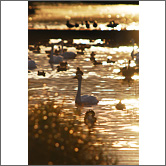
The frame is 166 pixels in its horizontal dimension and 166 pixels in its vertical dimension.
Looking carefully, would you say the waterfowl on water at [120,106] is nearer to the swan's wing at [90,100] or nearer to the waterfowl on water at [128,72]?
the swan's wing at [90,100]

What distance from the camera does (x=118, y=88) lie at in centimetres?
2250

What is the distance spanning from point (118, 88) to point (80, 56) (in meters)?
15.8

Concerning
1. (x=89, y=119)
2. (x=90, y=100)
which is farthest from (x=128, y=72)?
(x=89, y=119)

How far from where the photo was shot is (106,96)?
66.1 feet

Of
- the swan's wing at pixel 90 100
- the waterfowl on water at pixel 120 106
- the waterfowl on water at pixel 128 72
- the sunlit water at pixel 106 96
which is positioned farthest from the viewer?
the waterfowl on water at pixel 128 72

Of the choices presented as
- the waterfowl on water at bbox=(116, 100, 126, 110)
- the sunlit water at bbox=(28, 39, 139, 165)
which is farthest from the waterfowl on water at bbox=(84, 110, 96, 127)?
the waterfowl on water at bbox=(116, 100, 126, 110)

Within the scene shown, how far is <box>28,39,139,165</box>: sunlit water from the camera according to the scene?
43.8 feet

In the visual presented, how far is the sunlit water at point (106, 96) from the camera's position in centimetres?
1334

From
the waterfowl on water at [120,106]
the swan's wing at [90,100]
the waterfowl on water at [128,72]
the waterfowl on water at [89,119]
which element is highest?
the waterfowl on water at [128,72]

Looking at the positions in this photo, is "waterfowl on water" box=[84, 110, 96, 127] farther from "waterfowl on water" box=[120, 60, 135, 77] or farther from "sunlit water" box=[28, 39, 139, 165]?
"waterfowl on water" box=[120, 60, 135, 77]

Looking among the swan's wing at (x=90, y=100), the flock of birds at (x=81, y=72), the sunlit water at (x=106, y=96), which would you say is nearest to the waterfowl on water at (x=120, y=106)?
the flock of birds at (x=81, y=72)

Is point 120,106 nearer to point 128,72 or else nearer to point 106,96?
point 106,96
